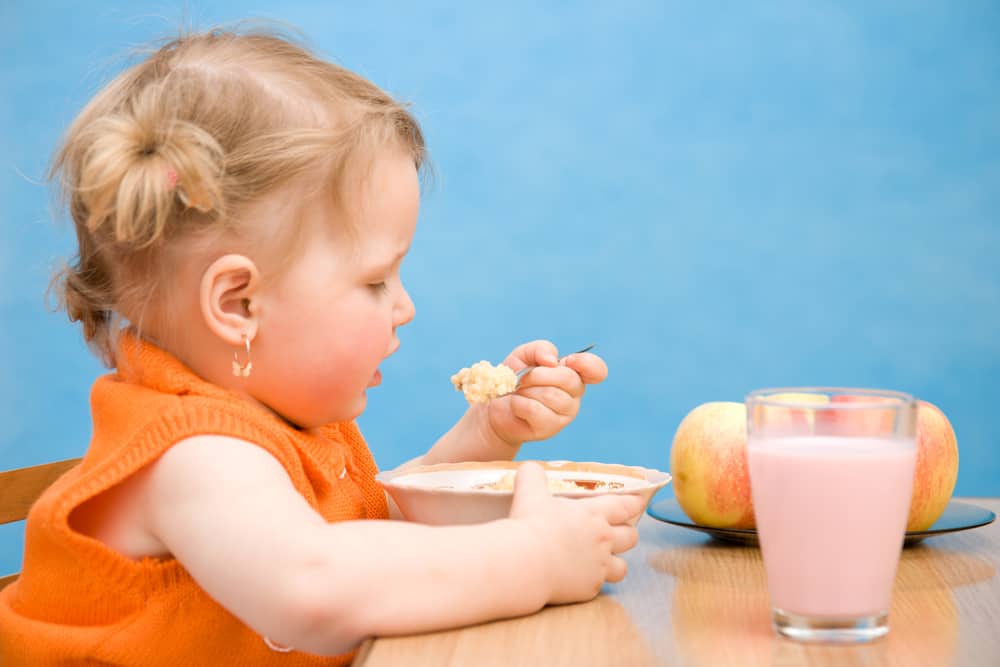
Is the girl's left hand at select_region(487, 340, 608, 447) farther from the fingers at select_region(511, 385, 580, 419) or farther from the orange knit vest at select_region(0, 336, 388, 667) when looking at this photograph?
the orange knit vest at select_region(0, 336, 388, 667)

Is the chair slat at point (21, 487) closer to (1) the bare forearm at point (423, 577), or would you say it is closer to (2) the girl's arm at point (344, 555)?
(2) the girl's arm at point (344, 555)

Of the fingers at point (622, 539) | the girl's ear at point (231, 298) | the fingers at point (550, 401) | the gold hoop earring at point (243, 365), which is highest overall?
the girl's ear at point (231, 298)

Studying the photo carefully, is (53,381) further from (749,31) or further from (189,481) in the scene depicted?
(189,481)

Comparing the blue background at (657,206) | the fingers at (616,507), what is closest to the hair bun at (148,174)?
the fingers at (616,507)

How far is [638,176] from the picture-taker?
9.61 ft

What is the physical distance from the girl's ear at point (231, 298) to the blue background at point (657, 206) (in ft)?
6.69

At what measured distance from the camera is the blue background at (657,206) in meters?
2.90

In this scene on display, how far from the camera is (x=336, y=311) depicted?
2.92 feet

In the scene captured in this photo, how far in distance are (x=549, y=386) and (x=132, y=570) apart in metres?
0.44

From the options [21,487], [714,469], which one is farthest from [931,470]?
[21,487]

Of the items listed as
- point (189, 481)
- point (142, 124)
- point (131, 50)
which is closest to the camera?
point (189, 481)

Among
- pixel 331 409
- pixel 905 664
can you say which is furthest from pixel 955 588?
pixel 331 409

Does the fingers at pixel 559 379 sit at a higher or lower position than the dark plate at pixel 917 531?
higher

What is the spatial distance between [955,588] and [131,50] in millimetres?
809
